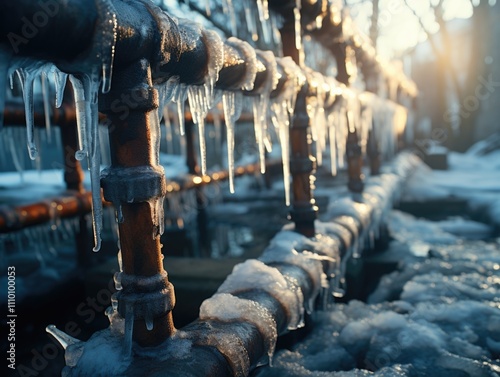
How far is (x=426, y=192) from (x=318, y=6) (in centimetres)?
651

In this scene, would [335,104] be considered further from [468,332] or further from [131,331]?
[131,331]

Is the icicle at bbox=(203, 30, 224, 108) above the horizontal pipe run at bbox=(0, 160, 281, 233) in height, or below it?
above

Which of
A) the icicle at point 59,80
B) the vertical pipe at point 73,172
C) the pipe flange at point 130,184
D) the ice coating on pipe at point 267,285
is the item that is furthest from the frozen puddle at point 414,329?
the vertical pipe at point 73,172

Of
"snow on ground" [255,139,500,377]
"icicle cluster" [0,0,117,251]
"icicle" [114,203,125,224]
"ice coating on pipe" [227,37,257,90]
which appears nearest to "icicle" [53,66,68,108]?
"icicle cluster" [0,0,117,251]

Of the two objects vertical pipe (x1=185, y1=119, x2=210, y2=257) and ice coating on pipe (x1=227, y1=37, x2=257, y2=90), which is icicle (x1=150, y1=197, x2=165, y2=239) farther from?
vertical pipe (x1=185, y1=119, x2=210, y2=257)

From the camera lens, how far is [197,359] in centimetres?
132

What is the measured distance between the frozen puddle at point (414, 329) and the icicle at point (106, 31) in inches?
81.2

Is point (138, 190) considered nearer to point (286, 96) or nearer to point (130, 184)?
point (130, 184)

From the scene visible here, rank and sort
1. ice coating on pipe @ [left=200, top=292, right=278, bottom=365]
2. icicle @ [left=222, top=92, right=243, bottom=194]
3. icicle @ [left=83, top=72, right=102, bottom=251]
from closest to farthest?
icicle @ [left=83, top=72, right=102, bottom=251], ice coating on pipe @ [left=200, top=292, right=278, bottom=365], icicle @ [left=222, top=92, right=243, bottom=194]

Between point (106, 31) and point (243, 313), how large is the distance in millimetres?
1318

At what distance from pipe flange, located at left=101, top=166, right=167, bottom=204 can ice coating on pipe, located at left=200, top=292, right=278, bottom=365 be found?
0.76 meters

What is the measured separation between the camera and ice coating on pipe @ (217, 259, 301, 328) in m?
2.08

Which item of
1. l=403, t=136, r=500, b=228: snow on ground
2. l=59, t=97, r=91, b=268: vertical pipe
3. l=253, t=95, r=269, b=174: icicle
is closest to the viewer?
l=253, t=95, r=269, b=174: icicle

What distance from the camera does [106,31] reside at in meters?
1.00
